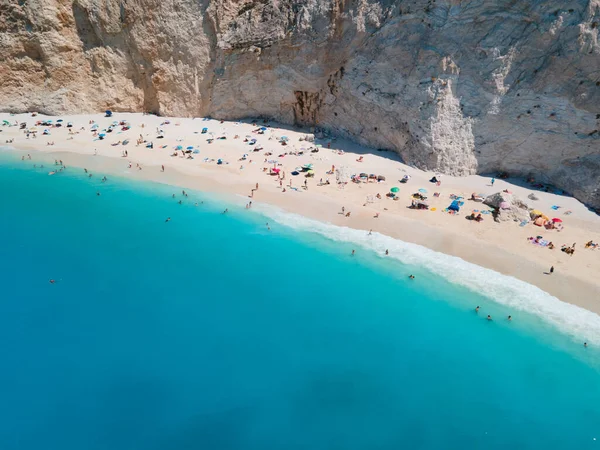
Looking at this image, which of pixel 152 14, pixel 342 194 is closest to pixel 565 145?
pixel 342 194

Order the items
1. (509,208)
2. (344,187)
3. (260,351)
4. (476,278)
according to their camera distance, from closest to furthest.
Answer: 1. (260,351)
2. (476,278)
3. (509,208)
4. (344,187)

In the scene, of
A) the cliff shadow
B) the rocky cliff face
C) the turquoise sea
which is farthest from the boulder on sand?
the cliff shadow

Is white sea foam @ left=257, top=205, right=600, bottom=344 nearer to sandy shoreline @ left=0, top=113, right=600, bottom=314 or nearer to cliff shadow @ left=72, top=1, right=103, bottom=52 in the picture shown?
sandy shoreline @ left=0, top=113, right=600, bottom=314

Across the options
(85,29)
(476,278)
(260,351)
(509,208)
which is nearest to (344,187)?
(509,208)

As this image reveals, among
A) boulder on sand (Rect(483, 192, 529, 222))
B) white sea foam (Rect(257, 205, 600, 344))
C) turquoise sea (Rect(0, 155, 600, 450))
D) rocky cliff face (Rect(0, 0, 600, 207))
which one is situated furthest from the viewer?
rocky cliff face (Rect(0, 0, 600, 207))

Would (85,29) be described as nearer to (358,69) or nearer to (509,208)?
(358,69)
